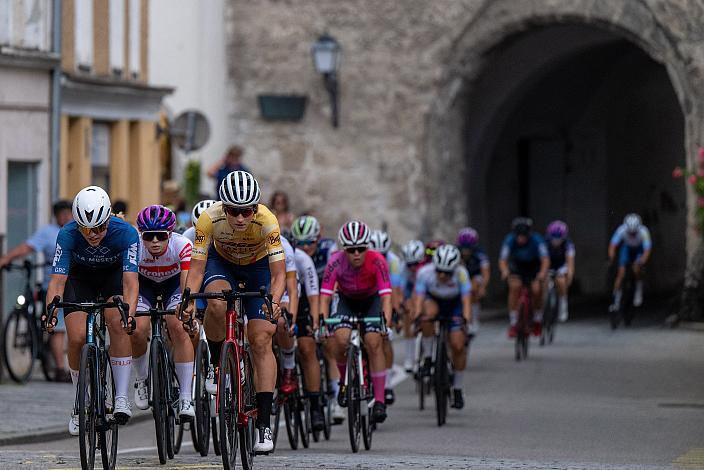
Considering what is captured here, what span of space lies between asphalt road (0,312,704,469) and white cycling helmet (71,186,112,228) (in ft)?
4.79

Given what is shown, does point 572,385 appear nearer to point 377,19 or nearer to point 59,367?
point 59,367

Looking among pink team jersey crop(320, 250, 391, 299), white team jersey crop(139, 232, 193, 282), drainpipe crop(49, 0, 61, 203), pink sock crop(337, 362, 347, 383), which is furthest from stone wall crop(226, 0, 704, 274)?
white team jersey crop(139, 232, 193, 282)

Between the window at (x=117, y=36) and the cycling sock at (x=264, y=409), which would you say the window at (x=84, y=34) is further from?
the cycling sock at (x=264, y=409)

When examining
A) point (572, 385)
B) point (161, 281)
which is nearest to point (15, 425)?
point (161, 281)

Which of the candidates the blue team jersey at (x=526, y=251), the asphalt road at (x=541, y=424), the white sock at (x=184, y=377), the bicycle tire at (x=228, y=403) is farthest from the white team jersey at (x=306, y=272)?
the blue team jersey at (x=526, y=251)

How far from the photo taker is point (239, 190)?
10547 mm

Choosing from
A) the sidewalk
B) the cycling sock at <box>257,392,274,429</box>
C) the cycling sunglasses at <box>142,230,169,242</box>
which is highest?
the cycling sunglasses at <box>142,230,169,242</box>

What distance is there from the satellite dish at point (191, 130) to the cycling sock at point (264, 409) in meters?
14.0

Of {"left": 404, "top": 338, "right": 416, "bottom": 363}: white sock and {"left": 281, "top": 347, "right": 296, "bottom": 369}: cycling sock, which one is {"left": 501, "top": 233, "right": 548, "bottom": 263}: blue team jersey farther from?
{"left": 281, "top": 347, "right": 296, "bottom": 369}: cycling sock

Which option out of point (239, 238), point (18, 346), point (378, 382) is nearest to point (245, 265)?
point (239, 238)

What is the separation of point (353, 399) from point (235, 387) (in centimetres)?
317

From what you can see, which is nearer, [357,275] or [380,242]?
[357,275]

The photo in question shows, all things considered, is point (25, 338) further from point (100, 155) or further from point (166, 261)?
point (100, 155)

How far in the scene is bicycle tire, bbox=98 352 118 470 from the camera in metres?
10.4
